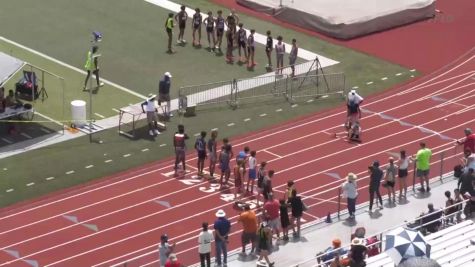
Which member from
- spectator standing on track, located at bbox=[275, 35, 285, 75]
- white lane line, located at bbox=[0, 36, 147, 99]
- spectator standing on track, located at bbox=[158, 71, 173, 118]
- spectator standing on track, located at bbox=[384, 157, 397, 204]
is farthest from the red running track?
white lane line, located at bbox=[0, 36, 147, 99]

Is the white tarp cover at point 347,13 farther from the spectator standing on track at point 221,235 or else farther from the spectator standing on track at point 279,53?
the spectator standing on track at point 221,235

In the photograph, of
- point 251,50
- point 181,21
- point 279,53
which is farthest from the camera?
point 181,21

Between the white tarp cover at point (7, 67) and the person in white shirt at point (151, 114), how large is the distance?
3529 mm

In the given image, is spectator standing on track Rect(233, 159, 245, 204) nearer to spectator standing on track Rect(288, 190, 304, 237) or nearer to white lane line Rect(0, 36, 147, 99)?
spectator standing on track Rect(288, 190, 304, 237)

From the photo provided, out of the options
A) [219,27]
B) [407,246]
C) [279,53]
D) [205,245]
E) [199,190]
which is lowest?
[199,190]

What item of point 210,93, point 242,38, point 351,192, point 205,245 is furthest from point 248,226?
point 242,38

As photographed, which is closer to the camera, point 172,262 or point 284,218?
point 172,262

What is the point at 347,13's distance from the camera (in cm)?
4903

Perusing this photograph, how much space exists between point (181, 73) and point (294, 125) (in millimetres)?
5186

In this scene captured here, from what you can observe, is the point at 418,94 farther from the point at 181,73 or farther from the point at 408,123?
the point at 181,73

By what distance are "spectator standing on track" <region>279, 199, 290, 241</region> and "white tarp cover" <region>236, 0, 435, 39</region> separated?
17357 mm

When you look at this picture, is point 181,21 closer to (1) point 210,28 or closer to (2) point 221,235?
(1) point 210,28

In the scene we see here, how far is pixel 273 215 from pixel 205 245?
2301mm

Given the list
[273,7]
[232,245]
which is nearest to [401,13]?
[273,7]
